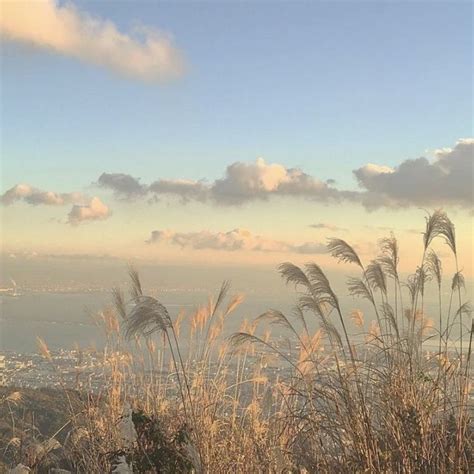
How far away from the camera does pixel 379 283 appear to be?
5.08 metres

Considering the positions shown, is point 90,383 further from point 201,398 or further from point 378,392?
point 378,392

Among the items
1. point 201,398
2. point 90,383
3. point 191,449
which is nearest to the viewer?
point 191,449

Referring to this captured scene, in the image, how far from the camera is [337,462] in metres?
4.21

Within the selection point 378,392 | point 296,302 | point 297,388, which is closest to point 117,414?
point 297,388

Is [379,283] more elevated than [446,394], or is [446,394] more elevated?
[379,283]

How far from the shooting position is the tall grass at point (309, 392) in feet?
13.8

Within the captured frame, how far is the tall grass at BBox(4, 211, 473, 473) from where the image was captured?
4203 mm

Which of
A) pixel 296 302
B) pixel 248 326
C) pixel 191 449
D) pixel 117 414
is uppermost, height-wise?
pixel 296 302

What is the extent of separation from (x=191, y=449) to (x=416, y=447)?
1453 mm

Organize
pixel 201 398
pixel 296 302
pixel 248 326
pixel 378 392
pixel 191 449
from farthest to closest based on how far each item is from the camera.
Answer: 1. pixel 248 326
2. pixel 201 398
3. pixel 296 302
4. pixel 378 392
5. pixel 191 449

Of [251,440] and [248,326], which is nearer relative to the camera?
[251,440]

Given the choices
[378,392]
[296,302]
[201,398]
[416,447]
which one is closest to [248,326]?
[201,398]

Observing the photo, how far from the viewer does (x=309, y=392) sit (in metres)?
4.64

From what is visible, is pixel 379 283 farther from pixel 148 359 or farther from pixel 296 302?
pixel 148 359
